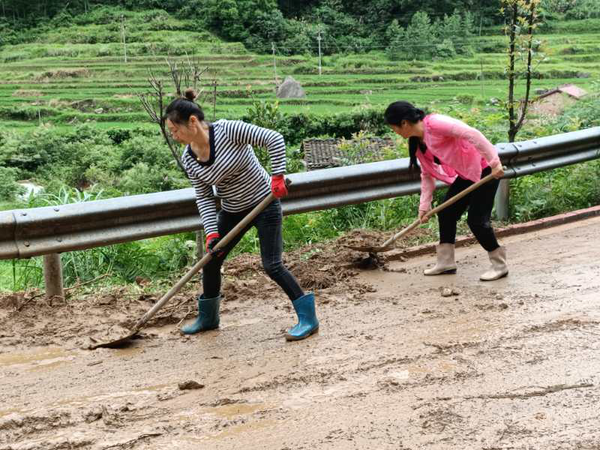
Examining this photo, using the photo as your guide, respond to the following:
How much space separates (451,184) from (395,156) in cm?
251

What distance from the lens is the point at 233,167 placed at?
4648 mm

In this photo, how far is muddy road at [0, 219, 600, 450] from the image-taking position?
137 inches

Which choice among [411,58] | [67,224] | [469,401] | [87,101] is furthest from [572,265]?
[411,58]

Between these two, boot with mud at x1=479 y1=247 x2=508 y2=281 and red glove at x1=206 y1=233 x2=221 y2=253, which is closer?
red glove at x1=206 y1=233 x2=221 y2=253

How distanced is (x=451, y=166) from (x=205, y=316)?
A: 2105 mm

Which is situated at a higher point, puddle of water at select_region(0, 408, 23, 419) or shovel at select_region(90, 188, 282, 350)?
shovel at select_region(90, 188, 282, 350)

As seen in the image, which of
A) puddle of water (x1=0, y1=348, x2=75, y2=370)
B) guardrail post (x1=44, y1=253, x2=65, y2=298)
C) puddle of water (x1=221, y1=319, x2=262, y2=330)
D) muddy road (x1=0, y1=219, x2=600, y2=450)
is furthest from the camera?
guardrail post (x1=44, y1=253, x2=65, y2=298)

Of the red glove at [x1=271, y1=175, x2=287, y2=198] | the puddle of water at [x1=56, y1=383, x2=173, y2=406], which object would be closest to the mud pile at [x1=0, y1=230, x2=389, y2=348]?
the puddle of water at [x1=56, y1=383, x2=173, y2=406]

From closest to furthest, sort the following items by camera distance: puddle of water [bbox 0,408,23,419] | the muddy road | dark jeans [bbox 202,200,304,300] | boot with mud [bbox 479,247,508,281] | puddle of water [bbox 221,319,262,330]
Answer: the muddy road, puddle of water [bbox 0,408,23,419], dark jeans [bbox 202,200,304,300], puddle of water [bbox 221,319,262,330], boot with mud [bbox 479,247,508,281]

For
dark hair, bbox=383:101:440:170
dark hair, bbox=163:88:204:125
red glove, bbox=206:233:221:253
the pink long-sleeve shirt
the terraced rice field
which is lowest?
the terraced rice field

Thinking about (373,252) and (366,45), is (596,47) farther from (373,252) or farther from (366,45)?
(373,252)

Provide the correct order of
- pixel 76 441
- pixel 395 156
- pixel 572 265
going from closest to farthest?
pixel 76 441
pixel 572 265
pixel 395 156

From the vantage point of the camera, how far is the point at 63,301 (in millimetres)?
5379

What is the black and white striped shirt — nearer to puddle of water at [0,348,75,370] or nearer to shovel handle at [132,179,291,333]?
shovel handle at [132,179,291,333]
